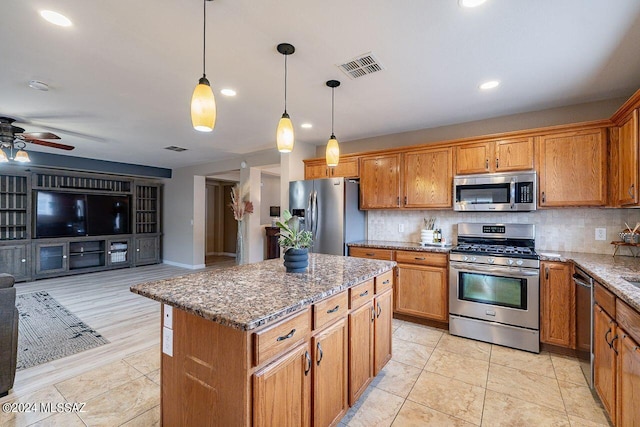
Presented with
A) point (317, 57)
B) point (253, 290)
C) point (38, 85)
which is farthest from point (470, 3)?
point (38, 85)

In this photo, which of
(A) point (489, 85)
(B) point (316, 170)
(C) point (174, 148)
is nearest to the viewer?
(A) point (489, 85)

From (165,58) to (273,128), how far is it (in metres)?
1.87

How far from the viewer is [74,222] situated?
20.9 ft

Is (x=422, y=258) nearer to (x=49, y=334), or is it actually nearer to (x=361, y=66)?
(x=361, y=66)

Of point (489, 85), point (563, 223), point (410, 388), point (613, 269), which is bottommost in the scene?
point (410, 388)

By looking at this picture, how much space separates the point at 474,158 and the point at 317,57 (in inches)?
86.8

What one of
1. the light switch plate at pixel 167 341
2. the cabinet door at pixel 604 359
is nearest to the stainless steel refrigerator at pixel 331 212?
the cabinet door at pixel 604 359

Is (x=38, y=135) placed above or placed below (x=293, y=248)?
above

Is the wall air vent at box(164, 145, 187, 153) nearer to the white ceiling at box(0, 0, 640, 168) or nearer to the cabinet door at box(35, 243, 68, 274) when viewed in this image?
the white ceiling at box(0, 0, 640, 168)

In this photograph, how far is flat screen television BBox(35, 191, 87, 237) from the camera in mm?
5918

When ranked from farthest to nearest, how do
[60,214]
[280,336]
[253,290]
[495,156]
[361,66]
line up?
[60,214]
[495,156]
[361,66]
[253,290]
[280,336]

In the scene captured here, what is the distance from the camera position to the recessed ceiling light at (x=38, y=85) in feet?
8.45

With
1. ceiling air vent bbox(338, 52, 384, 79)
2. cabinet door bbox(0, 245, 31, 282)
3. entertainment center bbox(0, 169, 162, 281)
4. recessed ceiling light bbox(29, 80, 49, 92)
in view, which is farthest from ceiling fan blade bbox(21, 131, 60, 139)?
ceiling air vent bbox(338, 52, 384, 79)

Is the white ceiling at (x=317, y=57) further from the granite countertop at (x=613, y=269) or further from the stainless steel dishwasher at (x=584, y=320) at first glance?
the stainless steel dishwasher at (x=584, y=320)
